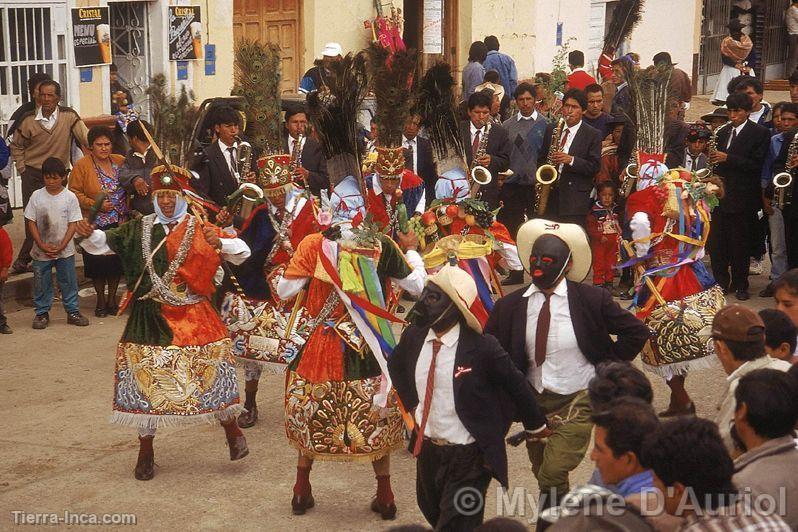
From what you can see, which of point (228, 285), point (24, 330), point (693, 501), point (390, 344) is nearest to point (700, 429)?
point (693, 501)

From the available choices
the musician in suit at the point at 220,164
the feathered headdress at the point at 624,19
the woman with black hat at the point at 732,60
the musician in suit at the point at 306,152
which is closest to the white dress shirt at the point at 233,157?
the musician in suit at the point at 220,164

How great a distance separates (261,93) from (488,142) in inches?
144

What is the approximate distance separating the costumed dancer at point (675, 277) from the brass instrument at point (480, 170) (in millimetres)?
1306

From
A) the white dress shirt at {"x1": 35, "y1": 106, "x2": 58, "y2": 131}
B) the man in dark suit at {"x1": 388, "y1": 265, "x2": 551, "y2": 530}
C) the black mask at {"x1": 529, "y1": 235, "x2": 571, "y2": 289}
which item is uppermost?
the white dress shirt at {"x1": 35, "y1": 106, "x2": 58, "y2": 131}

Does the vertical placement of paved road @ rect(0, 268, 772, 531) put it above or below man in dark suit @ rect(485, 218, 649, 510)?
below

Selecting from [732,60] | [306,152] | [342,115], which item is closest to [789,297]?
[342,115]

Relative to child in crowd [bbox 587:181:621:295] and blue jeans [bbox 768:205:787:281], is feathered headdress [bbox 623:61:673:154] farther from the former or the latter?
blue jeans [bbox 768:205:787:281]

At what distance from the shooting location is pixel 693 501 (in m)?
4.08

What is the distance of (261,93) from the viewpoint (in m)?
8.62

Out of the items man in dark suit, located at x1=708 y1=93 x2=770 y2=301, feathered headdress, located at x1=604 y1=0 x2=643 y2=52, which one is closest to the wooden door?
feathered headdress, located at x1=604 y1=0 x2=643 y2=52

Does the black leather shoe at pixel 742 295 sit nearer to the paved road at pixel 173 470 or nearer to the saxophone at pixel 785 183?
the saxophone at pixel 785 183

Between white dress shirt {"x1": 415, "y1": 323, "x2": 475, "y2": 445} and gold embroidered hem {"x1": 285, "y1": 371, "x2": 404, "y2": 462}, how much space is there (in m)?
0.92

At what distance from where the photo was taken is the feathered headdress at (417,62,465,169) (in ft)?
30.4

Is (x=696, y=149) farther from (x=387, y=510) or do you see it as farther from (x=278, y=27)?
(x=278, y=27)
